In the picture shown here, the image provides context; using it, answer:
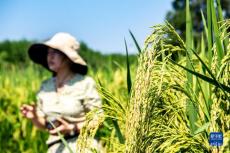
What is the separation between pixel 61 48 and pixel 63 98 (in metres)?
0.34

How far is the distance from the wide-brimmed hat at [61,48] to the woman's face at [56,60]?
53mm

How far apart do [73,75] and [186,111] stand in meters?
2.20

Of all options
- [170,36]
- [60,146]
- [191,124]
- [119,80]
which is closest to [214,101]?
[191,124]

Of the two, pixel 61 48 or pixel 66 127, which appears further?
pixel 61 48

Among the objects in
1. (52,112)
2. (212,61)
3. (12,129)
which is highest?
(212,61)

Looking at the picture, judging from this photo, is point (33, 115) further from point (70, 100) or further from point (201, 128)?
point (201, 128)

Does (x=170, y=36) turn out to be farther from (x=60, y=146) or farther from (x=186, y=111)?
(x=60, y=146)

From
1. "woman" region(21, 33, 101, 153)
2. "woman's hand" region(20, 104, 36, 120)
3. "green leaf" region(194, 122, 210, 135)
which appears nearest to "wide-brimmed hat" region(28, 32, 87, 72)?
"woman" region(21, 33, 101, 153)

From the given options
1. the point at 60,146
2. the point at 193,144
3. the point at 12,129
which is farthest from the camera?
the point at 12,129

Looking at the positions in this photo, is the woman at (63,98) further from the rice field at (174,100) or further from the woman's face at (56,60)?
the rice field at (174,100)

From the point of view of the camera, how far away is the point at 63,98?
4.47 metres

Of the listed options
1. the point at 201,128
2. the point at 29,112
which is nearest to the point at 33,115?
the point at 29,112

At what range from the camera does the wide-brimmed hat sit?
14.9 ft

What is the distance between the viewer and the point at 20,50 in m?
32.4
